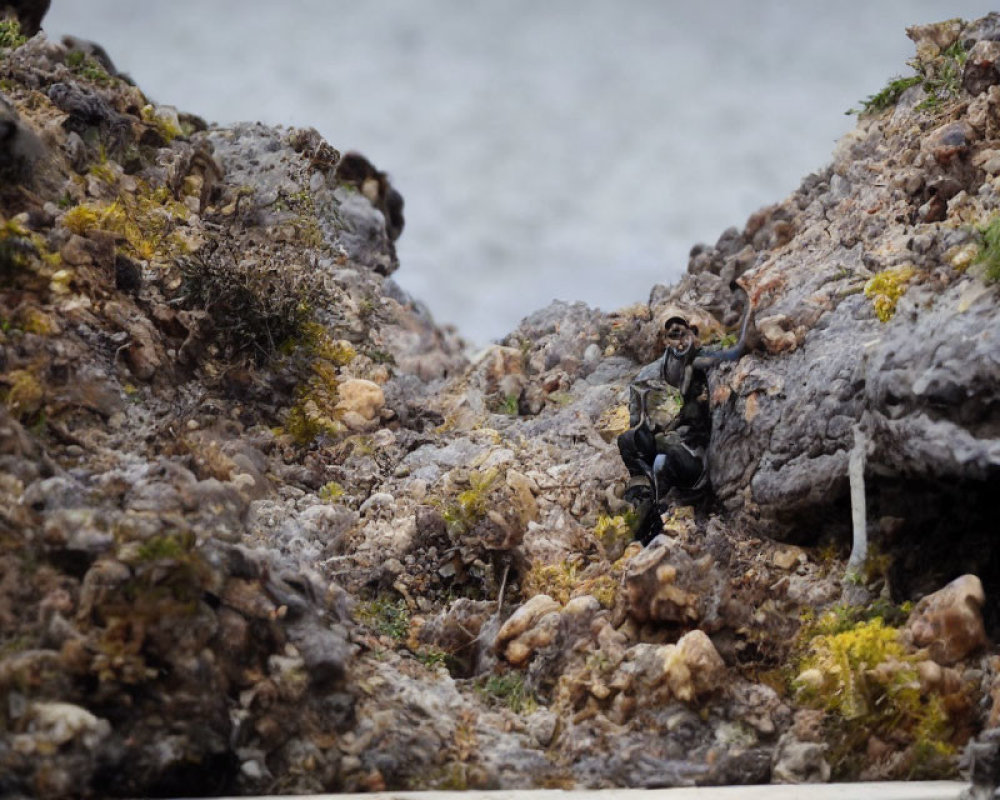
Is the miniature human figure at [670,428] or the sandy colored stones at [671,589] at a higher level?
the miniature human figure at [670,428]

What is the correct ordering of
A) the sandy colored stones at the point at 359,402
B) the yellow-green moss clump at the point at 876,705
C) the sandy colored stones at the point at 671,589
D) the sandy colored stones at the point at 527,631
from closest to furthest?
the yellow-green moss clump at the point at 876,705
the sandy colored stones at the point at 671,589
the sandy colored stones at the point at 527,631
the sandy colored stones at the point at 359,402

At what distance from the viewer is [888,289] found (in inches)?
343

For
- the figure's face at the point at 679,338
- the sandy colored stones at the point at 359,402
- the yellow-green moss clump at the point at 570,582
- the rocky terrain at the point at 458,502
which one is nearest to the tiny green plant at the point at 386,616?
the rocky terrain at the point at 458,502

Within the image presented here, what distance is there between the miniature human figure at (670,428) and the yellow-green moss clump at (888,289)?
1.11 metres

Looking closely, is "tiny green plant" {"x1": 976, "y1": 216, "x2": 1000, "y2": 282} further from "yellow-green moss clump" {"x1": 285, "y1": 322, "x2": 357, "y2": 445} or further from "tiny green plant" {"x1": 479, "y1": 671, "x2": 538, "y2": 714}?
"yellow-green moss clump" {"x1": 285, "y1": 322, "x2": 357, "y2": 445}

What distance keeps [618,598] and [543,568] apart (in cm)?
107

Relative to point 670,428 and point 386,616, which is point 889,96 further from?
point 386,616

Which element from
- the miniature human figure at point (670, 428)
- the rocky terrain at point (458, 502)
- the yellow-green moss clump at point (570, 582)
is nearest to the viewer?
the rocky terrain at point (458, 502)

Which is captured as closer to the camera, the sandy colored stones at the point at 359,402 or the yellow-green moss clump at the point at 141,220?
the yellow-green moss clump at the point at 141,220

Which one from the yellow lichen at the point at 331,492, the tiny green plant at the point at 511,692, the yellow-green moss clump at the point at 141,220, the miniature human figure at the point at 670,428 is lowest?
the tiny green plant at the point at 511,692

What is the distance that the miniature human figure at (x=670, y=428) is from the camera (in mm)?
8789

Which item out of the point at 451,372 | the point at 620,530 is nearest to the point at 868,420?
the point at 620,530

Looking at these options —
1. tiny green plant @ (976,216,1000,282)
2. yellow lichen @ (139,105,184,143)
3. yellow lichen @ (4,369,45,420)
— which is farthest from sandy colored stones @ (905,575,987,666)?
yellow lichen @ (139,105,184,143)

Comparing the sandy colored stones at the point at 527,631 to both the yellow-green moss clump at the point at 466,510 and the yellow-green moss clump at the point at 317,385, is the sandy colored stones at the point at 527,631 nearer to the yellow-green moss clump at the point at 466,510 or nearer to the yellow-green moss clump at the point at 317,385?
the yellow-green moss clump at the point at 466,510
